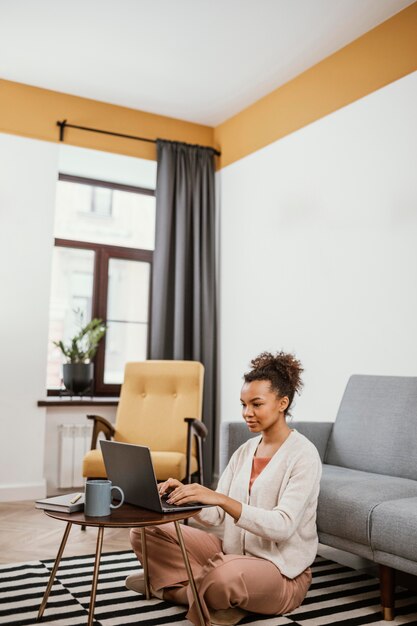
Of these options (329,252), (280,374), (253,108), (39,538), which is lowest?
(39,538)

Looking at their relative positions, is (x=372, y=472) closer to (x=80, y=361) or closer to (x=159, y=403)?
(x=159, y=403)

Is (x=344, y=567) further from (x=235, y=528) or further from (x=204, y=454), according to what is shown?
(x=204, y=454)

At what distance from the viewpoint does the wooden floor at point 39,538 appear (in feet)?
9.72

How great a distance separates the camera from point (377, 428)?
294cm

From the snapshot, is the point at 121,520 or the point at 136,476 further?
the point at 136,476

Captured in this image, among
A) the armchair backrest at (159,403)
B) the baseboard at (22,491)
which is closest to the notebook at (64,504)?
the armchair backrest at (159,403)

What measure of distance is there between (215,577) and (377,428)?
4.33 feet

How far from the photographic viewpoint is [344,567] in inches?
111

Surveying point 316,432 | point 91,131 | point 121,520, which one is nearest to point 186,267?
point 91,131

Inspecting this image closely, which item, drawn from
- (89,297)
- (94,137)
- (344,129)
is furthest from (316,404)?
(94,137)

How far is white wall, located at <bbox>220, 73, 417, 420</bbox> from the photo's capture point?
3.29 meters

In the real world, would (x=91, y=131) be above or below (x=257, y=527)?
above

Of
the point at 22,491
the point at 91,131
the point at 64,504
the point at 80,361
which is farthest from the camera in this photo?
the point at 91,131

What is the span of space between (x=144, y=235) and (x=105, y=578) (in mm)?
3041
